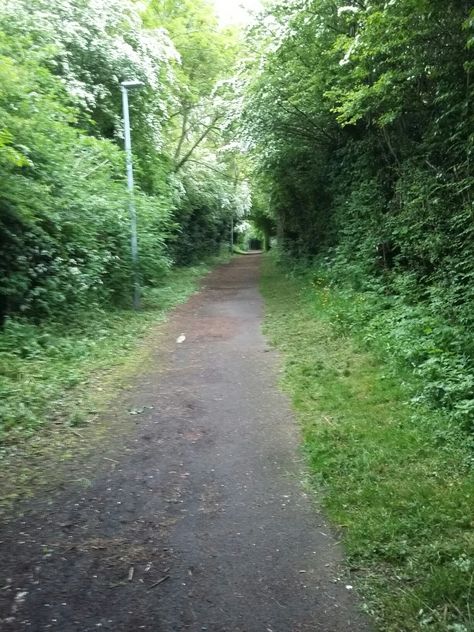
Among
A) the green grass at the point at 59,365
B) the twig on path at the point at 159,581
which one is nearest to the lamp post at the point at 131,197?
the green grass at the point at 59,365

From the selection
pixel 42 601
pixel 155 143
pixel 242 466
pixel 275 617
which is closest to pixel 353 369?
pixel 242 466

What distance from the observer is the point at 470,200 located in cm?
738

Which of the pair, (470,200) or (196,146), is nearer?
(470,200)

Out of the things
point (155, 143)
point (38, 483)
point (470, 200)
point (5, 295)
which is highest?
point (155, 143)

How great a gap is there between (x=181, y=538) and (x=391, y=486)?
169 centimetres

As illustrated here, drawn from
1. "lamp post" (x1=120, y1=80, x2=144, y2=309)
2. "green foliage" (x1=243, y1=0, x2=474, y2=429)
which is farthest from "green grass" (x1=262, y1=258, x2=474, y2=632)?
"lamp post" (x1=120, y1=80, x2=144, y2=309)

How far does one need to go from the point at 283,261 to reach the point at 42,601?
62.6 ft

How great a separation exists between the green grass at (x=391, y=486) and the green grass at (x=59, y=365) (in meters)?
2.71

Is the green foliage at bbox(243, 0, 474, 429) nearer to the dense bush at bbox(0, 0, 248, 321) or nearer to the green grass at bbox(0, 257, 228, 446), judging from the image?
the dense bush at bbox(0, 0, 248, 321)

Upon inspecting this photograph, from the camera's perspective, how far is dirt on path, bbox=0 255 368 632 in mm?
2881

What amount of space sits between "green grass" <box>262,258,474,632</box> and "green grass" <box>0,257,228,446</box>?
271cm

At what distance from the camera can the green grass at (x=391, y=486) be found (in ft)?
9.48

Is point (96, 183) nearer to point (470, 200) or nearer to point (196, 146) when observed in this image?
point (470, 200)

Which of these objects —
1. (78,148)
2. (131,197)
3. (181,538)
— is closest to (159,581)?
(181,538)
